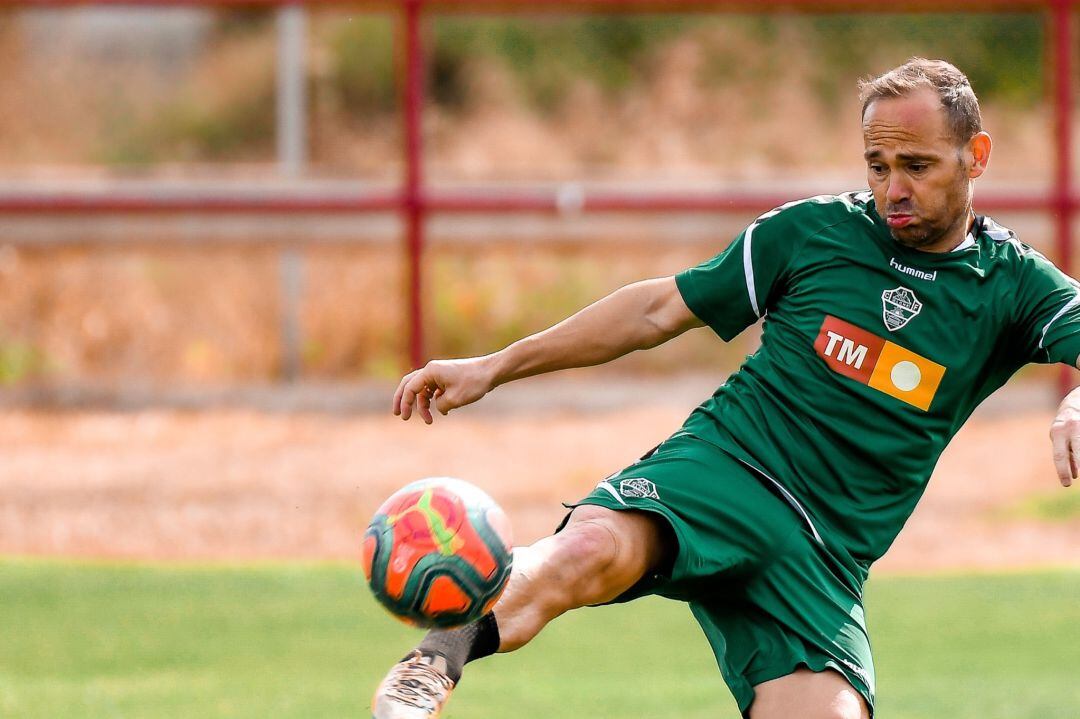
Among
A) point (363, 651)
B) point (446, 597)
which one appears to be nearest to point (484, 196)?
point (363, 651)

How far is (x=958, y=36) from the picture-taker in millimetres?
20844

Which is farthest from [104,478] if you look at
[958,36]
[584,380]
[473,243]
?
[958,36]

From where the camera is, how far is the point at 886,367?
428 centimetres

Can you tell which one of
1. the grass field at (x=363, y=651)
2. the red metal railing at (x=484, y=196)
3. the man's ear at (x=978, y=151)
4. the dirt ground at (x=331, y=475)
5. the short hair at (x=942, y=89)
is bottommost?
the dirt ground at (x=331, y=475)

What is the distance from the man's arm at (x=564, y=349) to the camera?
4.23 m

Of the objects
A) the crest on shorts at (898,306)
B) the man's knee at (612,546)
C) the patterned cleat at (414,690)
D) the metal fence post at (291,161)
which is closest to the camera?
the patterned cleat at (414,690)

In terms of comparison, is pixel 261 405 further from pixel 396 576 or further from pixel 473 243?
pixel 396 576

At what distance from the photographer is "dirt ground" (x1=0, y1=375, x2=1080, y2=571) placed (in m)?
10.0

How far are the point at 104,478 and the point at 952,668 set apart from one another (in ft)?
20.1

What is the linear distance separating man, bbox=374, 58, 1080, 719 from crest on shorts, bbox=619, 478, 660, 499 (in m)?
0.01

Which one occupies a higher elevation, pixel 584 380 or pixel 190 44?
pixel 190 44

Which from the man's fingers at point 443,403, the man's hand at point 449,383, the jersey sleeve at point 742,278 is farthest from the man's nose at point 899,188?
the man's fingers at point 443,403

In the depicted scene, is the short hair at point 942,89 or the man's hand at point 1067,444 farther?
the short hair at point 942,89

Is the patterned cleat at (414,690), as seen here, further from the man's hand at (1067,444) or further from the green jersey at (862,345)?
the man's hand at (1067,444)
